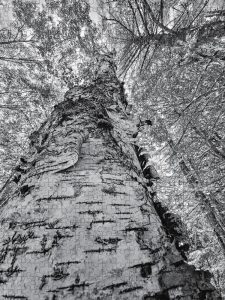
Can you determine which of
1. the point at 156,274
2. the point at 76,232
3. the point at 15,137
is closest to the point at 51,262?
the point at 76,232

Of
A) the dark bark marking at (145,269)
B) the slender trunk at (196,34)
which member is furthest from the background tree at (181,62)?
the dark bark marking at (145,269)

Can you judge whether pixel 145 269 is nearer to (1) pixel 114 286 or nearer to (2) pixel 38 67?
(1) pixel 114 286

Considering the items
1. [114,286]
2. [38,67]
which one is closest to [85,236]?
[114,286]

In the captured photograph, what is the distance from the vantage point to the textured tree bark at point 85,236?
501 mm

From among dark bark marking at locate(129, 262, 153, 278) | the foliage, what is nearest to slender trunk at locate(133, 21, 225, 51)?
dark bark marking at locate(129, 262, 153, 278)

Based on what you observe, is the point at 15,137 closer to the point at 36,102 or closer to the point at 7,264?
the point at 36,102

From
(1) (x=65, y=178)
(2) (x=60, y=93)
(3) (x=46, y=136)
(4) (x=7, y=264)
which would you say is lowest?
(4) (x=7, y=264)

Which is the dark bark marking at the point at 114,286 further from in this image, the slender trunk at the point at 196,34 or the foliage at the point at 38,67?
the foliage at the point at 38,67

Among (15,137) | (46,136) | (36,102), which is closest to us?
(46,136)

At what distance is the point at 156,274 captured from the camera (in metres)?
0.53

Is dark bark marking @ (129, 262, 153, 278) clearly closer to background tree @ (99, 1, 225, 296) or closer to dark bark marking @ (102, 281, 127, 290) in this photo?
dark bark marking @ (102, 281, 127, 290)

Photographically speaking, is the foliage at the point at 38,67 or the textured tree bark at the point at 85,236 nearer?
the textured tree bark at the point at 85,236

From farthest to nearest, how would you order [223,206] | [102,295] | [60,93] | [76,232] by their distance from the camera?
[60,93]
[223,206]
[76,232]
[102,295]

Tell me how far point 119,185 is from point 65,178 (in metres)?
0.20
